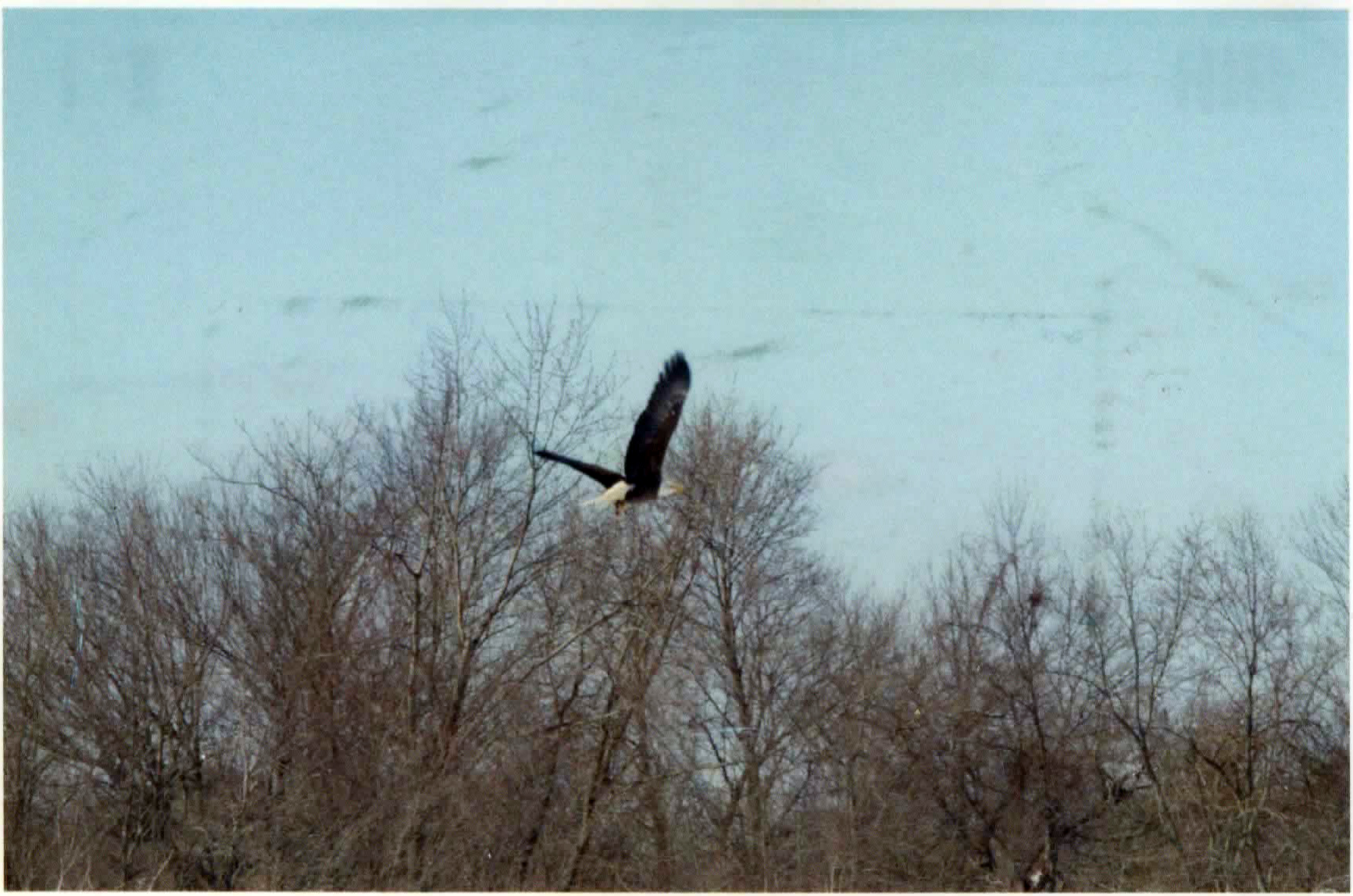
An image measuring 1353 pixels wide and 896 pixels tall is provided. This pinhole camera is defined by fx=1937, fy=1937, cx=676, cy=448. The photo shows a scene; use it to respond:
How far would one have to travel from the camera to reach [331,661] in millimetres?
23172

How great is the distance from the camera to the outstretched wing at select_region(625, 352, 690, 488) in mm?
15312

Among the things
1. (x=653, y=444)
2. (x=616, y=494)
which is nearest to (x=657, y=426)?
(x=653, y=444)

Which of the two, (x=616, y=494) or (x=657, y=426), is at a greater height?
(x=657, y=426)

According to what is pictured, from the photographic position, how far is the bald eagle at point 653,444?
15.3 m

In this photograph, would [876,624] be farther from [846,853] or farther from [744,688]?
[846,853]

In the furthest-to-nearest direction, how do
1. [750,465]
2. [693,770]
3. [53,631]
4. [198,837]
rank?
1. [750,465]
2. [693,770]
3. [53,631]
4. [198,837]

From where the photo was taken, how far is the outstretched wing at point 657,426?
15312 mm

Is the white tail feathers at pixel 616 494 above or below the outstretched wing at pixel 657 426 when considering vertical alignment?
below

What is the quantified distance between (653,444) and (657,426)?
0.54 feet

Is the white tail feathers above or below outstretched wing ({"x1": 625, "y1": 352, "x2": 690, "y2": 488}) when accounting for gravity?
below

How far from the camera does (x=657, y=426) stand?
15367 mm

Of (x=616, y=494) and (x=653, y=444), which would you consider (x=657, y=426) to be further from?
(x=616, y=494)

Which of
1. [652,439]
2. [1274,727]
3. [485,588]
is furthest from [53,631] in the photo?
[1274,727]

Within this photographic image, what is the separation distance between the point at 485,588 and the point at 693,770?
3.50 metres
